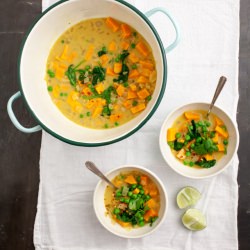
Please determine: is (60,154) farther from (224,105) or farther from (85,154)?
(224,105)

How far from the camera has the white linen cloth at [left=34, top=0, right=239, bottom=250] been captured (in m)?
1.96

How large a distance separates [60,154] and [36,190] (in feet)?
0.98

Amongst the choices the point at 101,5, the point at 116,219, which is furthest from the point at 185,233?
the point at 101,5

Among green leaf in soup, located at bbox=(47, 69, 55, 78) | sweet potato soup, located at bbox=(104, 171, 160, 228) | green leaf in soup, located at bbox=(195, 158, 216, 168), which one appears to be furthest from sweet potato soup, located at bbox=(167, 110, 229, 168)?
green leaf in soup, located at bbox=(47, 69, 55, 78)

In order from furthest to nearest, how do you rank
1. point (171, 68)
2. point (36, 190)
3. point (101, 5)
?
point (36, 190) < point (171, 68) < point (101, 5)

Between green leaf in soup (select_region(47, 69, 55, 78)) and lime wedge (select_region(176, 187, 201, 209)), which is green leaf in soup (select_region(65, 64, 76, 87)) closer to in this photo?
green leaf in soup (select_region(47, 69, 55, 78))

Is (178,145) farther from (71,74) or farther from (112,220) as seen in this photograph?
(71,74)

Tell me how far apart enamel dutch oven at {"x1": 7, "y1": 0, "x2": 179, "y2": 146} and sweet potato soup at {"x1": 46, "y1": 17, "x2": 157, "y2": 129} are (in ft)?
0.13

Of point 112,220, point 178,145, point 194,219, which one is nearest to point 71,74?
point 178,145

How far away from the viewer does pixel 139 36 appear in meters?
1.87

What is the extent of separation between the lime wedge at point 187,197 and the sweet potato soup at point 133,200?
0.11 metres

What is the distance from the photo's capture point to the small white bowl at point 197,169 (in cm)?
186

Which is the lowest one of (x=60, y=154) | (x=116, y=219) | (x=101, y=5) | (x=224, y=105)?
(x=116, y=219)

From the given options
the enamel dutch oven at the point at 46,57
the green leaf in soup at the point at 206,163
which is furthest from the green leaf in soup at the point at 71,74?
the green leaf in soup at the point at 206,163
